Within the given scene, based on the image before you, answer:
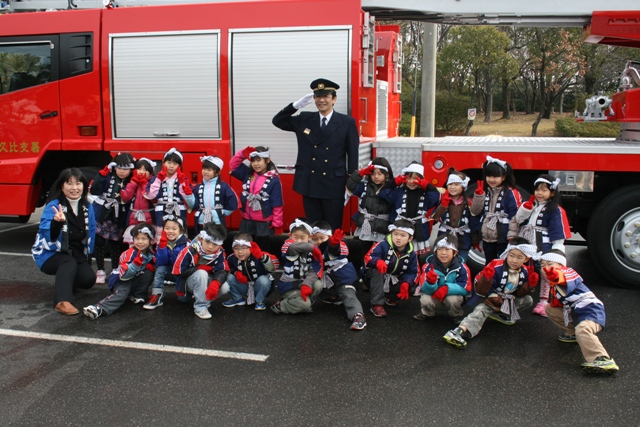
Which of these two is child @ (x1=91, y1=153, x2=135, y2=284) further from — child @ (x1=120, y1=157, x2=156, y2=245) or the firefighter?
the firefighter

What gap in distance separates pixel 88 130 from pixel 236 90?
172cm

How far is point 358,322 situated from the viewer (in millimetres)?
4820

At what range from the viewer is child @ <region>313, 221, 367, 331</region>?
5121 millimetres

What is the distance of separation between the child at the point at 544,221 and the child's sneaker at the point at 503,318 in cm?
38

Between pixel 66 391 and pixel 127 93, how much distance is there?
361 cm

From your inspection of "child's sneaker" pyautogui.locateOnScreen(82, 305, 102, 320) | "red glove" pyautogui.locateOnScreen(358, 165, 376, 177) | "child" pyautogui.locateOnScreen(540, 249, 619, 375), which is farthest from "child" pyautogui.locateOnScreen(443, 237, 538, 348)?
"child's sneaker" pyautogui.locateOnScreen(82, 305, 102, 320)

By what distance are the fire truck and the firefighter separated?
273 millimetres

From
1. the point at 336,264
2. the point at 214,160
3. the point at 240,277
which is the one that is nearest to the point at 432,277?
the point at 336,264

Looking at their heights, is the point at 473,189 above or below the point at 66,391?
above

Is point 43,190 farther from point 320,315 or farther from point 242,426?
point 242,426

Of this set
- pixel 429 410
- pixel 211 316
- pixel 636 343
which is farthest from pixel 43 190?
pixel 636 343

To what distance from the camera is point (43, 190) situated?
23.4 feet

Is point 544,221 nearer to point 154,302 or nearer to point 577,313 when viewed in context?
point 577,313

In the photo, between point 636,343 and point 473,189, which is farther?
point 473,189
